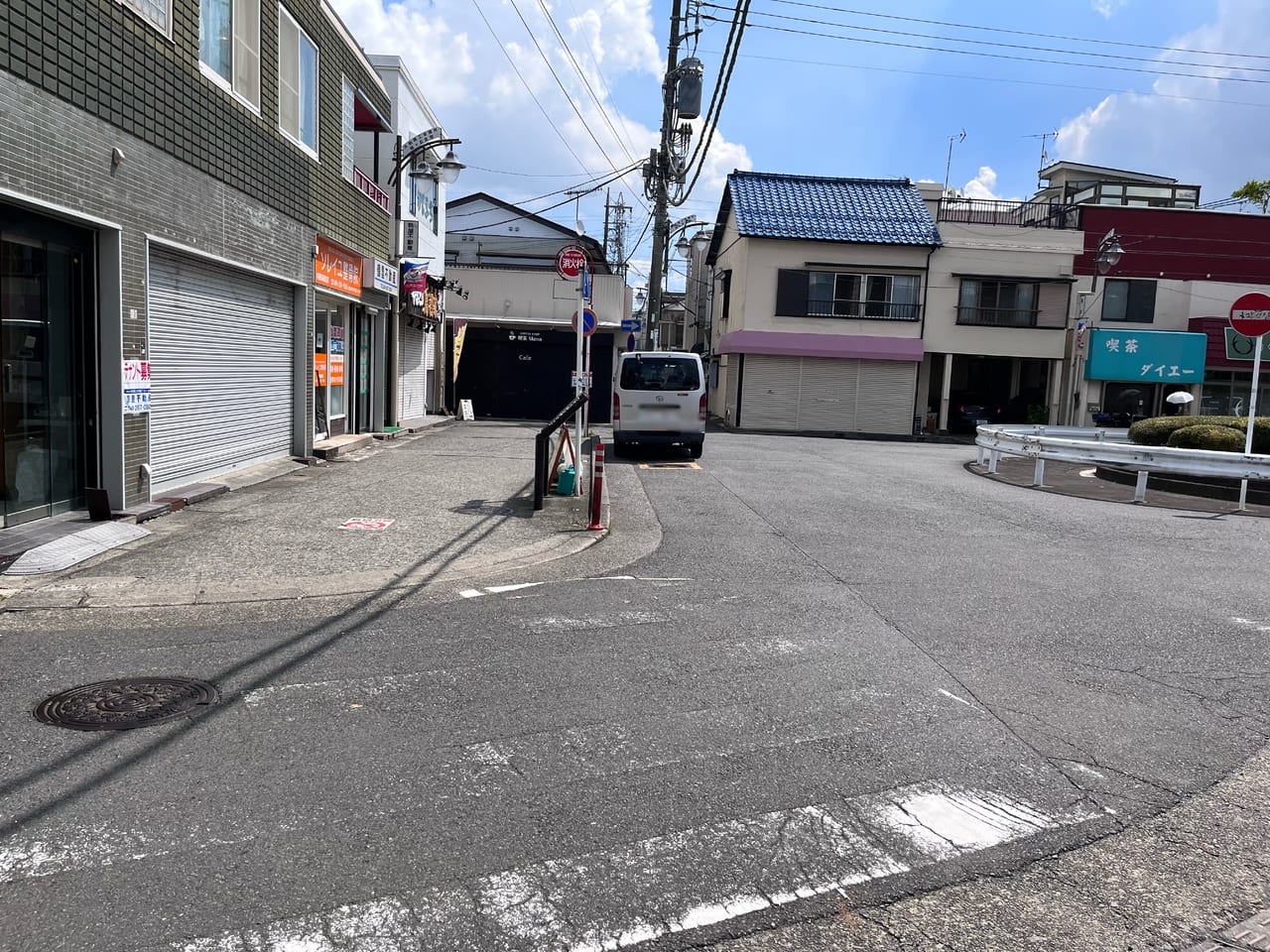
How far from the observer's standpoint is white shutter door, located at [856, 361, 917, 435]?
3253 centimetres

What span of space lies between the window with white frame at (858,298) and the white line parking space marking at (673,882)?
29698mm

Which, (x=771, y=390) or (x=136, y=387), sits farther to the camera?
(x=771, y=390)

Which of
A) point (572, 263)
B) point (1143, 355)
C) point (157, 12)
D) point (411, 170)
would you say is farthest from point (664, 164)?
point (1143, 355)

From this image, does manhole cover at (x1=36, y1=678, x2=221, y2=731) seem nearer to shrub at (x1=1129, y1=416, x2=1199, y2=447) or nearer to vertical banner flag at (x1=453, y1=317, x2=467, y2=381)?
shrub at (x1=1129, y1=416, x2=1199, y2=447)

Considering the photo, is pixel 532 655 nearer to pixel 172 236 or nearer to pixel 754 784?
pixel 754 784

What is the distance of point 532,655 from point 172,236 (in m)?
7.20

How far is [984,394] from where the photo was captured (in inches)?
1496

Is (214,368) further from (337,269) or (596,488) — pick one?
(596,488)

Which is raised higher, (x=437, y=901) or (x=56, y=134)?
(x=56, y=134)

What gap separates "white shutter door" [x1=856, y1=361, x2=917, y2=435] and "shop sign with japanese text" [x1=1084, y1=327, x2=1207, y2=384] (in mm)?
6570

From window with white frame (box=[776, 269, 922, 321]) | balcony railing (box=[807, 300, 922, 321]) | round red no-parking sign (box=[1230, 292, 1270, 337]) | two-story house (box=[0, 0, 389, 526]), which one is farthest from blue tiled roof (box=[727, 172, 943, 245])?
two-story house (box=[0, 0, 389, 526])

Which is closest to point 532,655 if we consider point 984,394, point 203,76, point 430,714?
point 430,714

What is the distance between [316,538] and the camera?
8961mm

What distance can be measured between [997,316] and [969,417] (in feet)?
12.1
